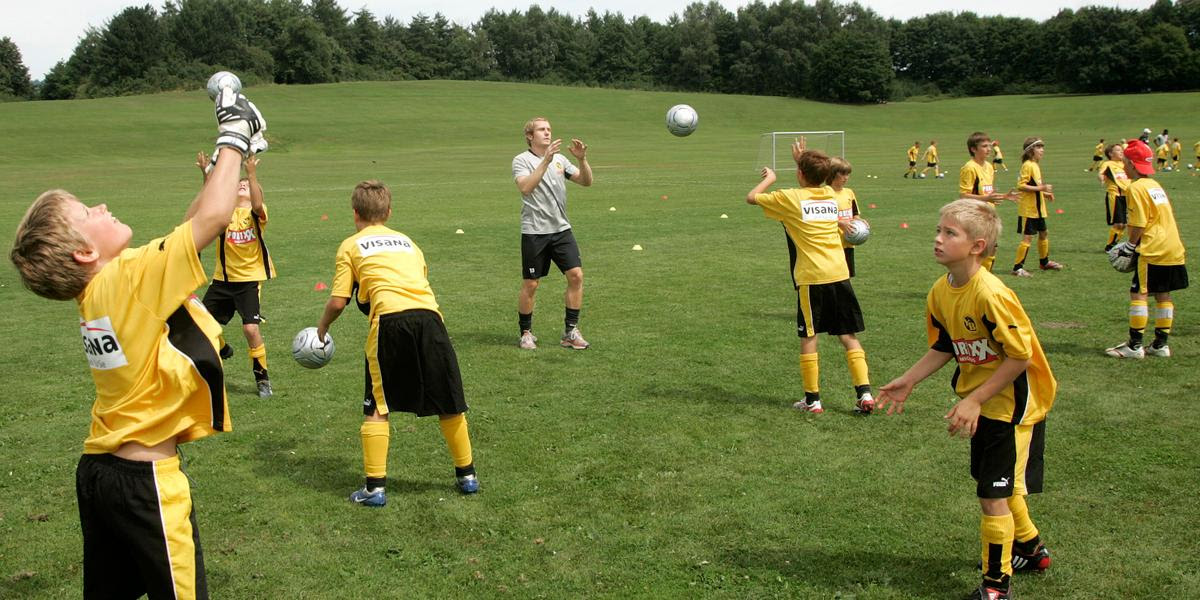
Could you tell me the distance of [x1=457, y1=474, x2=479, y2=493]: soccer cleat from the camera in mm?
6066

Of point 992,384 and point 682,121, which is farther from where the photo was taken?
point 682,121

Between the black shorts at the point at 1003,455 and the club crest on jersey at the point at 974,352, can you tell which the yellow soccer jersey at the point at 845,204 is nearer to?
the club crest on jersey at the point at 974,352

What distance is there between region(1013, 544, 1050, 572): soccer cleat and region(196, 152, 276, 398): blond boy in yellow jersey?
6.33 meters

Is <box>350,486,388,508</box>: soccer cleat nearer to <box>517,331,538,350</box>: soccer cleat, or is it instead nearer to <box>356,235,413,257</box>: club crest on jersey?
<box>356,235,413,257</box>: club crest on jersey

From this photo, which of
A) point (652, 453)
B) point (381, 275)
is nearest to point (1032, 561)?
point (652, 453)

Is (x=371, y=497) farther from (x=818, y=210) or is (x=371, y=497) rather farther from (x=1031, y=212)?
(x=1031, y=212)

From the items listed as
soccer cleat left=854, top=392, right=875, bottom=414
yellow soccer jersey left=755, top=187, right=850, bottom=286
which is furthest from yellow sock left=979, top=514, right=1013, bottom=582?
A: yellow soccer jersey left=755, top=187, right=850, bottom=286

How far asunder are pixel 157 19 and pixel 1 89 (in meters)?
16.9

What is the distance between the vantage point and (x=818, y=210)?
7719mm

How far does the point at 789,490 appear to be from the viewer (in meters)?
6.05

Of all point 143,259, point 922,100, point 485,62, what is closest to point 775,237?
point 143,259

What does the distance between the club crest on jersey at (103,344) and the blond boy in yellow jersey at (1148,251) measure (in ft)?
29.7

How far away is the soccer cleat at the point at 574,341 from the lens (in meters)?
10.1

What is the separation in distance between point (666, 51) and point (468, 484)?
413 ft
